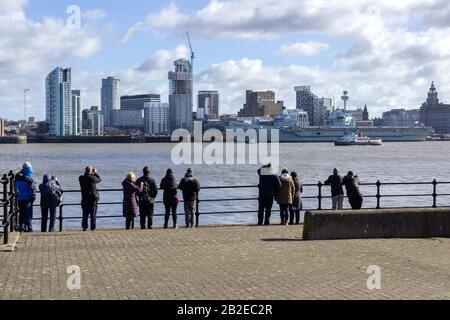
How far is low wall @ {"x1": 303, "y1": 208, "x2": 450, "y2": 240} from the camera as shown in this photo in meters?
15.9

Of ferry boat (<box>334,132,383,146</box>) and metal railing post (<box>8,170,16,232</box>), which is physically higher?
ferry boat (<box>334,132,383,146</box>)

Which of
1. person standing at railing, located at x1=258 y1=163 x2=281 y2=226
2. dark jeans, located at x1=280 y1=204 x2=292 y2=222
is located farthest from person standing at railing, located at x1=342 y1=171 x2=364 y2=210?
person standing at railing, located at x1=258 y1=163 x2=281 y2=226

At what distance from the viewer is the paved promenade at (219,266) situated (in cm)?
1027

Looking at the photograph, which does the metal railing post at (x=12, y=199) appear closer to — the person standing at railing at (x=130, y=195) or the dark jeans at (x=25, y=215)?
the dark jeans at (x=25, y=215)

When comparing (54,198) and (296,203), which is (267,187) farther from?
(54,198)

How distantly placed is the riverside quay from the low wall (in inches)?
0.8

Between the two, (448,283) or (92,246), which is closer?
(448,283)

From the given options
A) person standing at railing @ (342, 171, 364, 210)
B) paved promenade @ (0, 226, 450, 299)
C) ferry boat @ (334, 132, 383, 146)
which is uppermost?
ferry boat @ (334, 132, 383, 146)

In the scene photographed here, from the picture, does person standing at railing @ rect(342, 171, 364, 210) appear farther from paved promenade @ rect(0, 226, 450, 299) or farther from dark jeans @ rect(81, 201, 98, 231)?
dark jeans @ rect(81, 201, 98, 231)

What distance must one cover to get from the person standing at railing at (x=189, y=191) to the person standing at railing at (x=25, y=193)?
349 centimetres
